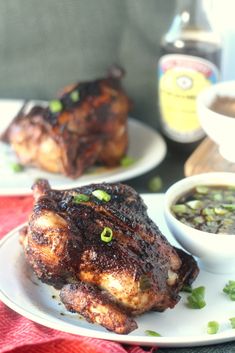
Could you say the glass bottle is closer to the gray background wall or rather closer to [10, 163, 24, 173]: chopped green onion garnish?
the gray background wall

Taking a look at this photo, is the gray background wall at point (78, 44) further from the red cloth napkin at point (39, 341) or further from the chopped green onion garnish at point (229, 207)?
the red cloth napkin at point (39, 341)

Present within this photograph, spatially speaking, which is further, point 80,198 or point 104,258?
point 80,198

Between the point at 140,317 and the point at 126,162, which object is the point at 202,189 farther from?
the point at 126,162

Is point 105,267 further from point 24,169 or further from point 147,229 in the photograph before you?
point 24,169

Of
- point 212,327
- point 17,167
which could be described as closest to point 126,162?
point 17,167

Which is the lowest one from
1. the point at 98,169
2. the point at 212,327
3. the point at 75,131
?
the point at 98,169

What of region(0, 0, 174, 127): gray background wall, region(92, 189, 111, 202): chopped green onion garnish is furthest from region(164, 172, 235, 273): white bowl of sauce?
region(0, 0, 174, 127): gray background wall

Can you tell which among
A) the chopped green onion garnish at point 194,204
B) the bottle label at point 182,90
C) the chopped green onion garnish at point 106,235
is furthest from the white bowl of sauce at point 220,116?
the chopped green onion garnish at point 106,235

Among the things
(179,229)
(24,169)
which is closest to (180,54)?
(24,169)
